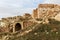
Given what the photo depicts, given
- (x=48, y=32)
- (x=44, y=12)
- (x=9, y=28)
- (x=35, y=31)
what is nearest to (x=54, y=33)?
(x=48, y=32)

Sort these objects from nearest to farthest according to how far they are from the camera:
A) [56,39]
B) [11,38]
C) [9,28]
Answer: [56,39]
[11,38]
[9,28]

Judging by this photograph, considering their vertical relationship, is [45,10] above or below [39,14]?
above

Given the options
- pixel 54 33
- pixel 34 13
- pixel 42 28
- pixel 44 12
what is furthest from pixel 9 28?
pixel 54 33

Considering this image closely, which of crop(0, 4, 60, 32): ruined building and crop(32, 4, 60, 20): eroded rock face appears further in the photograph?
crop(32, 4, 60, 20): eroded rock face

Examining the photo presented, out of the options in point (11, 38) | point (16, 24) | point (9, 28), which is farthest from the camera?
point (9, 28)

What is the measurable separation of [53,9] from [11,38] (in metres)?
16.3

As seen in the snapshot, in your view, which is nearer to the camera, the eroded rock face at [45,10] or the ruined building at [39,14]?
the ruined building at [39,14]

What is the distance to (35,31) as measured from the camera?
20406mm

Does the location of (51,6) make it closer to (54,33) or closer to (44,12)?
(44,12)

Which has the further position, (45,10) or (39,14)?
(39,14)

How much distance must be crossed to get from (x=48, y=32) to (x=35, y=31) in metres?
1.69

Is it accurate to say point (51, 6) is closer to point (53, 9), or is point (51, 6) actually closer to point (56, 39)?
point (53, 9)

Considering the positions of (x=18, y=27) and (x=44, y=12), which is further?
(x=18, y=27)

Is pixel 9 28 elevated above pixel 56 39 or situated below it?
below
